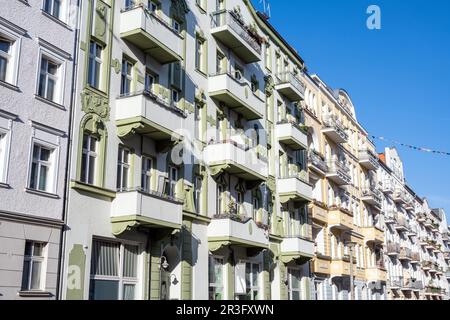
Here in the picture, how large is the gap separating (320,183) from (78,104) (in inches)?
910

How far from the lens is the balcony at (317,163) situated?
35.9m

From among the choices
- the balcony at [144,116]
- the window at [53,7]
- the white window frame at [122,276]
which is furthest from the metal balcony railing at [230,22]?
the white window frame at [122,276]

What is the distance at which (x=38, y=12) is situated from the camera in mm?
16438

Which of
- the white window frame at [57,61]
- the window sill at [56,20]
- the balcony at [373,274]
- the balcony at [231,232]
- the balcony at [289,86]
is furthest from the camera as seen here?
the balcony at [373,274]

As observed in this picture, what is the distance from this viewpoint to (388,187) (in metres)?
57.3

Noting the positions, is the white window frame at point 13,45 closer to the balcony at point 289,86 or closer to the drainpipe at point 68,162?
the drainpipe at point 68,162

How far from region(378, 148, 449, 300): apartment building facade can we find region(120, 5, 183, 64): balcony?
36008mm

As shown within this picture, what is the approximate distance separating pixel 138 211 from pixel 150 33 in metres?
6.54

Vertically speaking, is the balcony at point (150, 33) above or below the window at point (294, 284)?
above

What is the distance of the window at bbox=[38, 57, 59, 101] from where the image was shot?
16.3 meters

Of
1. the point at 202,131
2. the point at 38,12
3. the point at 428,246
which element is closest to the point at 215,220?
the point at 202,131

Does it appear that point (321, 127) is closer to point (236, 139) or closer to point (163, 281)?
point (236, 139)

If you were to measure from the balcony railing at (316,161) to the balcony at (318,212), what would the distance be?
8.34ft

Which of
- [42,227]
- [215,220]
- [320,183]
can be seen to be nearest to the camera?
[42,227]
